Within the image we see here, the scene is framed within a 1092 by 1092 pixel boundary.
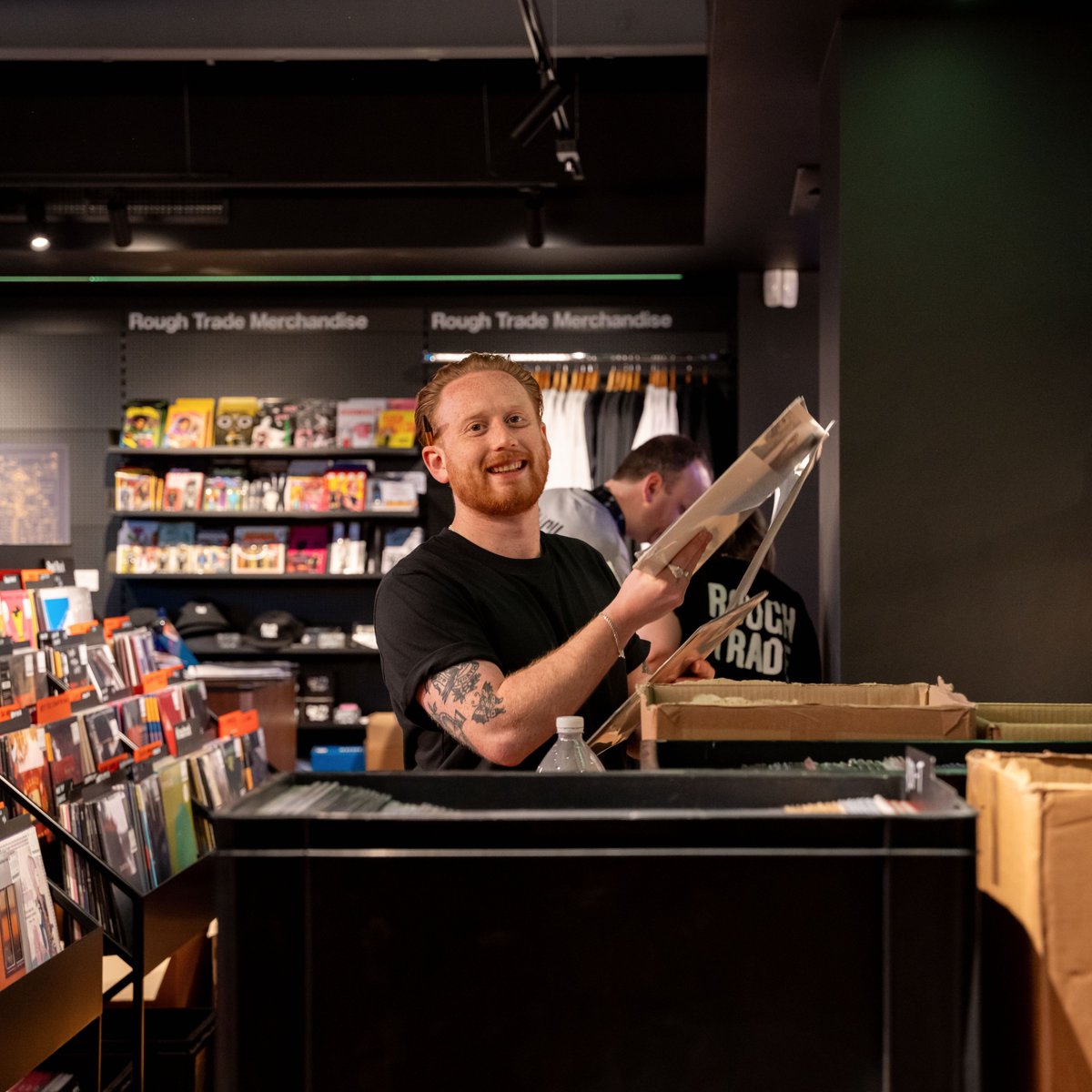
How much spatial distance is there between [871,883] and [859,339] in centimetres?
222

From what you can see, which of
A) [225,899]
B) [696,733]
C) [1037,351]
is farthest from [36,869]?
[1037,351]

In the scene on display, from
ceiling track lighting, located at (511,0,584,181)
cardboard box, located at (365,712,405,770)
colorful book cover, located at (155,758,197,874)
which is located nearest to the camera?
colorful book cover, located at (155,758,197,874)

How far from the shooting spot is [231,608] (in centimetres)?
680

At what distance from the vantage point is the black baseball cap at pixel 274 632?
654 centimetres

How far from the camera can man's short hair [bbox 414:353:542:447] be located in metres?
1.86

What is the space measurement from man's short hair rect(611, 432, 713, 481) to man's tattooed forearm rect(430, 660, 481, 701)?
8.56 feet

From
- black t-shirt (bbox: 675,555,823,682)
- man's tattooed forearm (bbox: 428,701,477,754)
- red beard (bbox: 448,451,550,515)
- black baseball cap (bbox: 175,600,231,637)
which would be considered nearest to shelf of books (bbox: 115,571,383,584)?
black baseball cap (bbox: 175,600,231,637)

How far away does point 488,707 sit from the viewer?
4.97ft

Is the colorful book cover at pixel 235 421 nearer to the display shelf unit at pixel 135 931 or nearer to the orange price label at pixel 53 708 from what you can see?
the orange price label at pixel 53 708

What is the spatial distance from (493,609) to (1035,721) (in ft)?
2.62

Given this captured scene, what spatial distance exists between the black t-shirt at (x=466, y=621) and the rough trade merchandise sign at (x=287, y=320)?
16.3 feet

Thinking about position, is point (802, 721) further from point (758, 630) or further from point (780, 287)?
point (780, 287)

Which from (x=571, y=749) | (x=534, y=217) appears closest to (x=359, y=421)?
(x=534, y=217)

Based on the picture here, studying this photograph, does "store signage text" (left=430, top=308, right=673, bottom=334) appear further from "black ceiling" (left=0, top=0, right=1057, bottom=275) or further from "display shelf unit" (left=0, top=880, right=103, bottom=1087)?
"display shelf unit" (left=0, top=880, right=103, bottom=1087)
